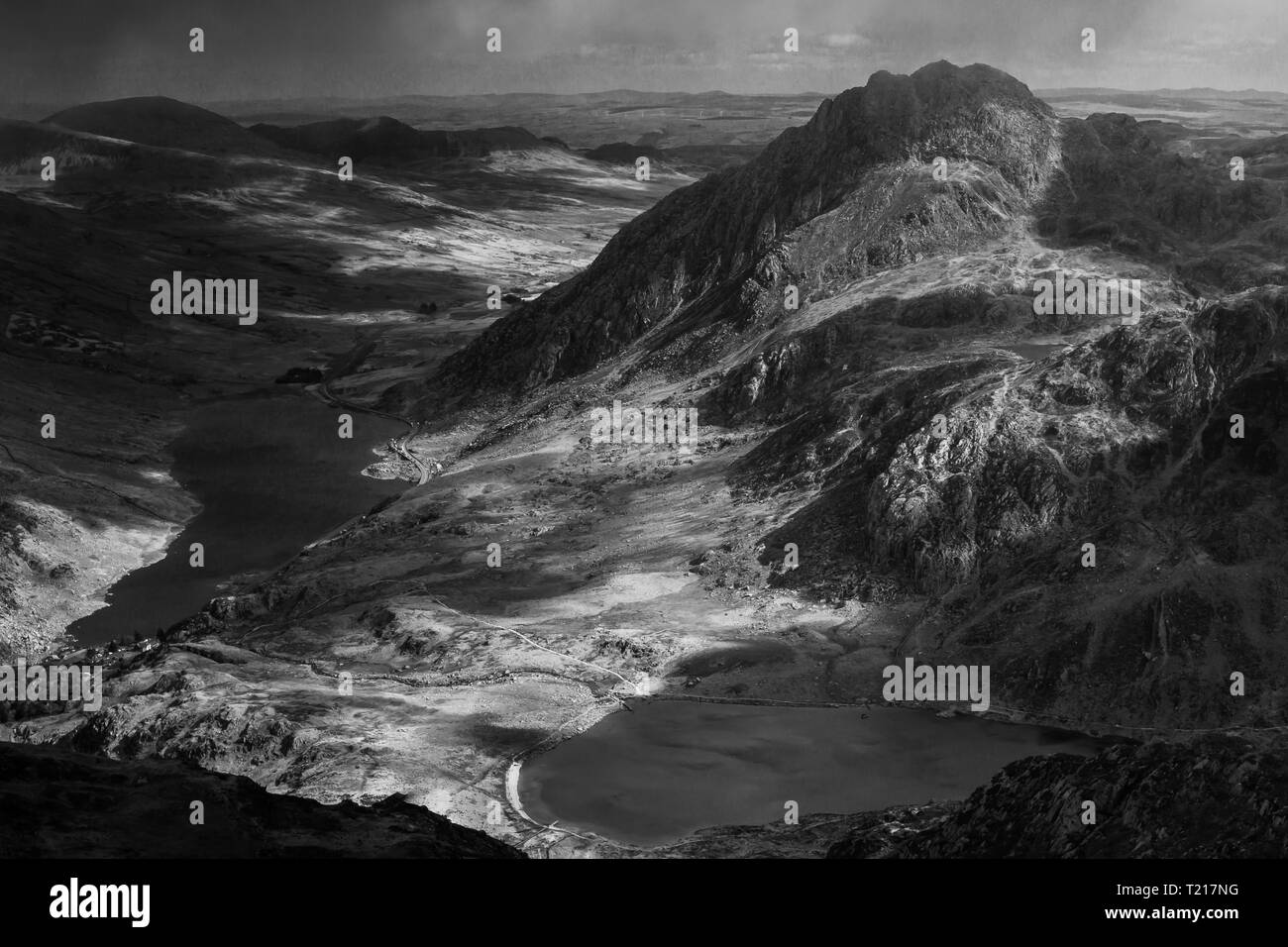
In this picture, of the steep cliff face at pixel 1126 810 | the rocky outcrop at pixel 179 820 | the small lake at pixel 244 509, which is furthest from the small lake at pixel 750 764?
the small lake at pixel 244 509

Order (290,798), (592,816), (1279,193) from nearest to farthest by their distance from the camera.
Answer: (290,798), (592,816), (1279,193)

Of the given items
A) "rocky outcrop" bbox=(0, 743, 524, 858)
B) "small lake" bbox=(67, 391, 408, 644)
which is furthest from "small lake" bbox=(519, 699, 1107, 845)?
"small lake" bbox=(67, 391, 408, 644)

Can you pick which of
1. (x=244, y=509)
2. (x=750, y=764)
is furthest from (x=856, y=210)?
(x=750, y=764)

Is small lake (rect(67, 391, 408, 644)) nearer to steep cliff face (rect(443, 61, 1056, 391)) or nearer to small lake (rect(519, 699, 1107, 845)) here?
steep cliff face (rect(443, 61, 1056, 391))

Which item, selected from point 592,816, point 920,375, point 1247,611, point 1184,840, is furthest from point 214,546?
point 1184,840

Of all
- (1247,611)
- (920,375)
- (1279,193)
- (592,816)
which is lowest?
(592,816)

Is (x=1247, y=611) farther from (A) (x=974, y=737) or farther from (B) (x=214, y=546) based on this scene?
(B) (x=214, y=546)

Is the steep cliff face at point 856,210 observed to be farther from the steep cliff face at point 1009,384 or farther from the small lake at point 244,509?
the small lake at point 244,509
